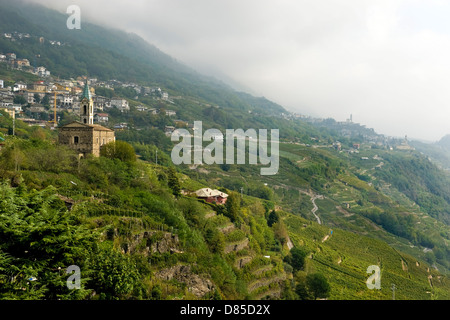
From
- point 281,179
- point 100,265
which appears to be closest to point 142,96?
point 281,179

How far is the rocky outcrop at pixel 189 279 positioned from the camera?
54.3 feet

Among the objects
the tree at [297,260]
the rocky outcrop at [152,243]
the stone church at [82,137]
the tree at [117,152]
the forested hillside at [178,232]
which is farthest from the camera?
the tree at [297,260]

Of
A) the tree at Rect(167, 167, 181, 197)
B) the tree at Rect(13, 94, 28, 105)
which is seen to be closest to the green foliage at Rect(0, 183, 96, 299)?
the tree at Rect(167, 167, 181, 197)

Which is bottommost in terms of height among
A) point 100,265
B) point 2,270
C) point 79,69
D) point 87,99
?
point 100,265

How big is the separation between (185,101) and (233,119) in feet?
51.2

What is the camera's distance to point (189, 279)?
16969mm

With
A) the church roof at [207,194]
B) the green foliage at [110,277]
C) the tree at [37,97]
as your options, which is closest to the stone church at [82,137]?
the church roof at [207,194]

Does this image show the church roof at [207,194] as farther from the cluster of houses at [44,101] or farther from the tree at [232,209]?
the cluster of houses at [44,101]

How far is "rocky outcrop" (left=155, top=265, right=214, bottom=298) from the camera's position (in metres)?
16.6

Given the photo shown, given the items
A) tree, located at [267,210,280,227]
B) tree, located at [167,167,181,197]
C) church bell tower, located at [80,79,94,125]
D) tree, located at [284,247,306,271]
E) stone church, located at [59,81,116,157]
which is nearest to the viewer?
tree, located at [167,167,181,197]

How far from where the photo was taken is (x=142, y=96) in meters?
107

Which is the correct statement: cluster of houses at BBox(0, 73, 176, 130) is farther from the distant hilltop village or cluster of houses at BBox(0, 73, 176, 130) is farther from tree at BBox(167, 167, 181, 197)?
Answer: tree at BBox(167, 167, 181, 197)

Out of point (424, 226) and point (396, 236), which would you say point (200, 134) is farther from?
point (424, 226)

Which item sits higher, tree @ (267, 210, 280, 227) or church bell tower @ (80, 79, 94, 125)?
Result: church bell tower @ (80, 79, 94, 125)
